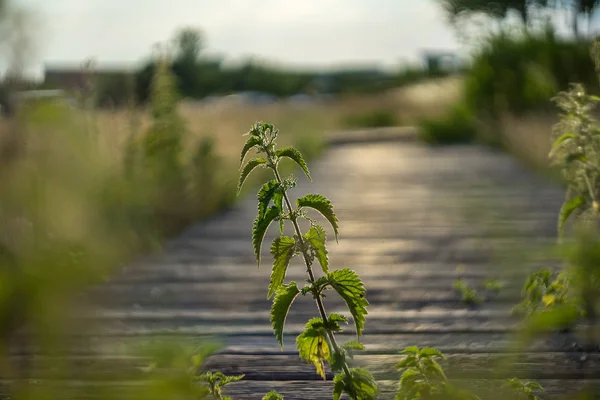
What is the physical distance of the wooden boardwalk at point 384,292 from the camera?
6.46 ft

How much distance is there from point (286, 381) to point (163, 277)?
5.03 ft

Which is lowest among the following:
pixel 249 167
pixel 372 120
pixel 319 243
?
pixel 319 243

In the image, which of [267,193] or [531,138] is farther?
[531,138]

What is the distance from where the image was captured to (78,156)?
3.88m

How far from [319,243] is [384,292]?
63.3 inches

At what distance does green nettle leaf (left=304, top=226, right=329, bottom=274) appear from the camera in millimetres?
1387

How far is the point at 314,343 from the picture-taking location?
146 centimetres

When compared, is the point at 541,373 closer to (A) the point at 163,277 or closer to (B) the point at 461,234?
(A) the point at 163,277

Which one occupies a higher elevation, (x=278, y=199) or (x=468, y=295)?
(x=278, y=199)

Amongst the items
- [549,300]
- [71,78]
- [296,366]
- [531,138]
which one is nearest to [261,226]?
[296,366]

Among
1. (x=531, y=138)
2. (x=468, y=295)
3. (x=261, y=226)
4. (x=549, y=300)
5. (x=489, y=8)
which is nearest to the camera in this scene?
(x=261, y=226)

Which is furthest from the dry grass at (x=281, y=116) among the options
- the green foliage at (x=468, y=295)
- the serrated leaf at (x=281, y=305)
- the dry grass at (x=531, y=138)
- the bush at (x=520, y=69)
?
the serrated leaf at (x=281, y=305)

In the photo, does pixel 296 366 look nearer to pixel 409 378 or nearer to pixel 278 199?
pixel 409 378

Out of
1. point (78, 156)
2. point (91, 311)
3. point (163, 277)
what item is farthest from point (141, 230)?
point (91, 311)
